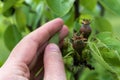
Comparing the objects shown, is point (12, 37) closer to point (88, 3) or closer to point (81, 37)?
point (88, 3)

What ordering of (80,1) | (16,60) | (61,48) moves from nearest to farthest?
1. (16,60)
2. (61,48)
3. (80,1)

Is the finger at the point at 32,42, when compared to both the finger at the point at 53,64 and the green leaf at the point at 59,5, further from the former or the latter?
the green leaf at the point at 59,5

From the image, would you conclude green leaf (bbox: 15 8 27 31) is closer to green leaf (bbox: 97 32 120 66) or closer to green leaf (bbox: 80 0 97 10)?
green leaf (bbox: 80 0 97 10)

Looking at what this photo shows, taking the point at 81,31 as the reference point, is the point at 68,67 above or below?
below

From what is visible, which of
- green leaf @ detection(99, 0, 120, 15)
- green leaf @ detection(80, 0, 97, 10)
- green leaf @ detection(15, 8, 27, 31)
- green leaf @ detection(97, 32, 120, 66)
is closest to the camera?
green leaf @ detection(97, 32, 120, 66)

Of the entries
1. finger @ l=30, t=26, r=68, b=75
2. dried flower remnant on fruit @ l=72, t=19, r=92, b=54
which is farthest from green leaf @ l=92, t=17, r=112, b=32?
dried flower remnant on fruit @ l=72, t=19, r=92, b=54

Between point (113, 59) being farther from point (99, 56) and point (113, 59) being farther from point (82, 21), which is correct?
point (82, 21)

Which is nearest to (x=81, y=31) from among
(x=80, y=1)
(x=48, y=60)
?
(x=48, y=60)

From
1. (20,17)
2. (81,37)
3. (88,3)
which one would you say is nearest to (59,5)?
(81,37)
